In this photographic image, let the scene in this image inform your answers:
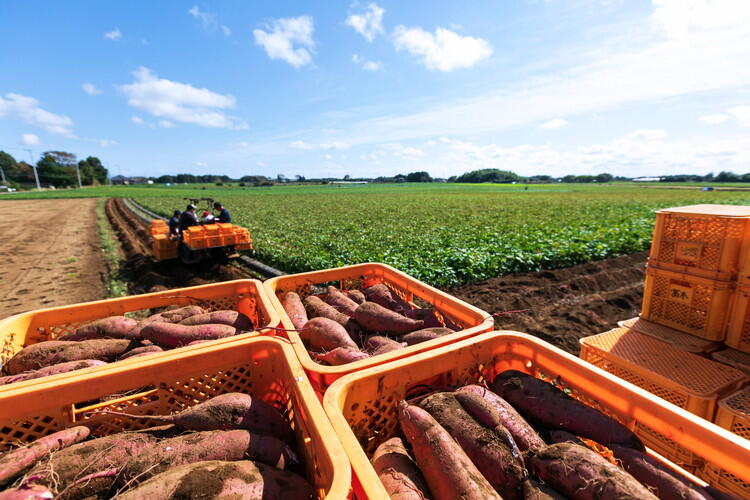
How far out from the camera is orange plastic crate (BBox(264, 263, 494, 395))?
1832mm

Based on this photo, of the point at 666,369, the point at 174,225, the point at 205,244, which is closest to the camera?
the point at 666,369

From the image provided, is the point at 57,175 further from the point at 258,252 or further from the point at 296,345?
the point at 296,345

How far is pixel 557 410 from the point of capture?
1772 mm

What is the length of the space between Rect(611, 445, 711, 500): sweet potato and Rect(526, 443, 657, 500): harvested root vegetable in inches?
5.9

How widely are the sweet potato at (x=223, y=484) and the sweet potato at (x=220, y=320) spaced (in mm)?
1454

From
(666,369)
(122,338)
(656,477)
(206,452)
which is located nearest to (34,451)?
(206,452)

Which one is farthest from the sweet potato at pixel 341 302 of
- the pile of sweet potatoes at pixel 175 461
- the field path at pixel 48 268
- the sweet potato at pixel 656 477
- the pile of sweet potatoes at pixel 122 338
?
the field path at pixel 48 268

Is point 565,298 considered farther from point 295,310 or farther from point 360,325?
point 295,310

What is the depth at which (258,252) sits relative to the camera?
11516 millimetres

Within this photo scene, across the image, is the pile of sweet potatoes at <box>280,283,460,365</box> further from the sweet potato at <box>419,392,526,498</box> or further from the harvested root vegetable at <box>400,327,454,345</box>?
the sweet potato at <box>419,392,526,498</box>

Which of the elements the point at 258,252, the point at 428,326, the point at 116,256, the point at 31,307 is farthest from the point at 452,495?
the point at 116,256

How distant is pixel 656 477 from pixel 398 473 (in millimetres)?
1125

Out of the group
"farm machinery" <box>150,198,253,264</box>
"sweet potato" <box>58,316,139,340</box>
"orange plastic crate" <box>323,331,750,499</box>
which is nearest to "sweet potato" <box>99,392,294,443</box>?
"orange plastic crate" <box>323,331,750,499</box>

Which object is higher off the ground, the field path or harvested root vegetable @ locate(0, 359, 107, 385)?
harvested root vegetable @ locate(0, 359, 107, 385)
